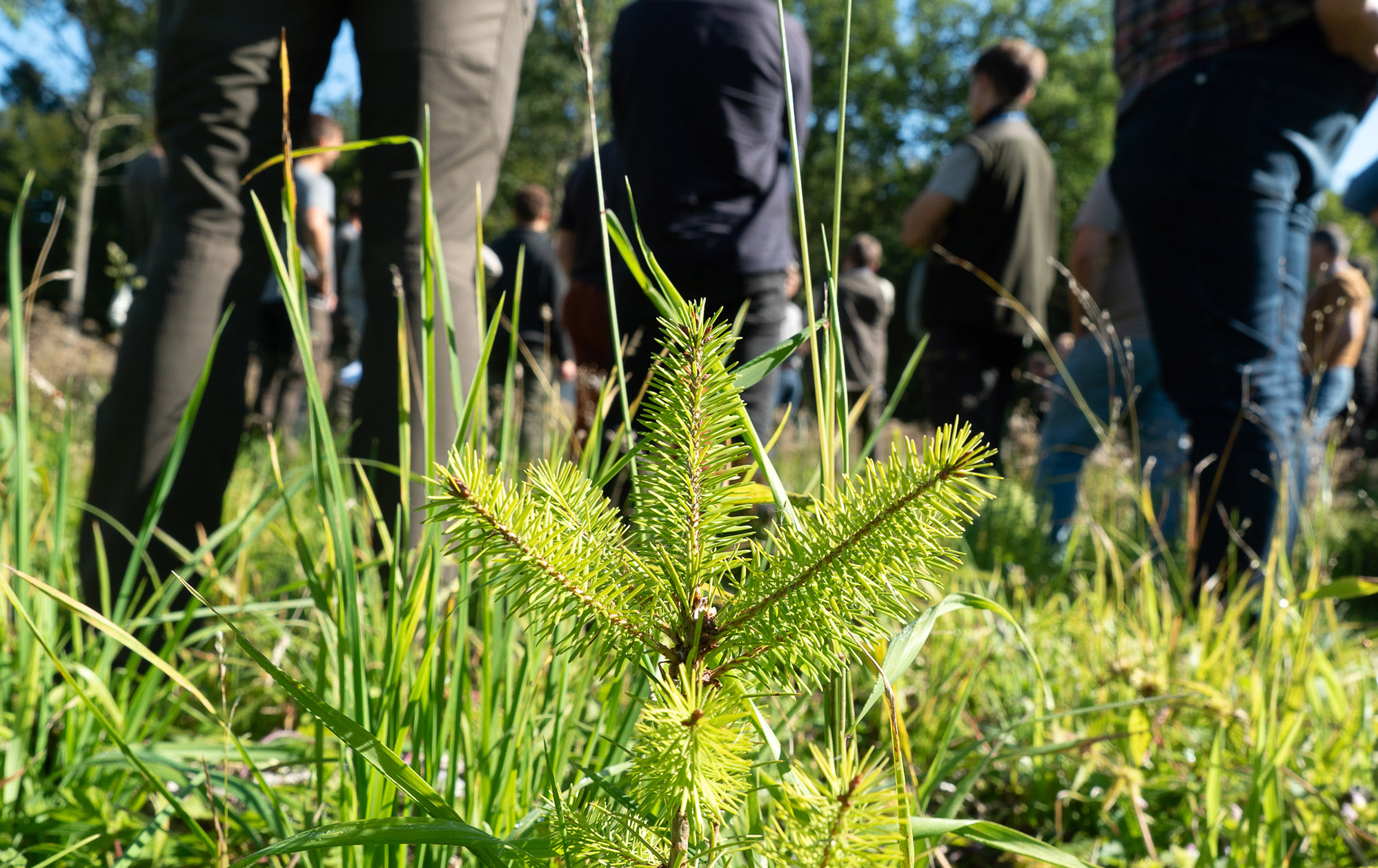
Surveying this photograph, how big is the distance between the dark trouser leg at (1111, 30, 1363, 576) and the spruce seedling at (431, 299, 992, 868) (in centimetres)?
174

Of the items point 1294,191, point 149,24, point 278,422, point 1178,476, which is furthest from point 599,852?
point 149,24

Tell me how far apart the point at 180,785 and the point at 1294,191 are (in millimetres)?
2392

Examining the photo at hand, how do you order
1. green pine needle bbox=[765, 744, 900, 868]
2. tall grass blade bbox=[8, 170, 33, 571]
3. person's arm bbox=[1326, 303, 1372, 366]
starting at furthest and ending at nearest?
person's arm bbox=[1326, 303, 1372, 366]
tall grass blade bbox=[8, 170, 33, 571]
green pine needle bbox=[765, 744, 900, 868]

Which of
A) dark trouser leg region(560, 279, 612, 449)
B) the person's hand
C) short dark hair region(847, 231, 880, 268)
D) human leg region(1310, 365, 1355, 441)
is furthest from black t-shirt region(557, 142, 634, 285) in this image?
human leg region(1310, 365, 1355, 441)

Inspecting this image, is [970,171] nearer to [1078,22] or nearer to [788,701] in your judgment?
[788,701]

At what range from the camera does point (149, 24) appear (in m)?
19.7

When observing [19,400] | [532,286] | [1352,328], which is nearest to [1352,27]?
[19,400]

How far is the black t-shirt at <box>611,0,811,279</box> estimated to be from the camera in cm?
213

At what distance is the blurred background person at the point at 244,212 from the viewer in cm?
125

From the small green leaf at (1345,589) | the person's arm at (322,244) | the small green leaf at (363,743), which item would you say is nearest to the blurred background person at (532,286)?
the person's arm at (322,244)

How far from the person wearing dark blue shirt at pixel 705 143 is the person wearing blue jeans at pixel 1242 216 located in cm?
93

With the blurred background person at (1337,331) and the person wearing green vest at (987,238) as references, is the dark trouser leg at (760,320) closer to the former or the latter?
the person wearing green vest at (987,238)

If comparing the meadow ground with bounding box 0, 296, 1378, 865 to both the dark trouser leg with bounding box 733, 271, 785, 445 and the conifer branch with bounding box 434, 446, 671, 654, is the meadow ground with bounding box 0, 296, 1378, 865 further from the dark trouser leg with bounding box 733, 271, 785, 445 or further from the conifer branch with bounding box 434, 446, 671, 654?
the dark trouser leg with bounding box 733, 271, 785, 445

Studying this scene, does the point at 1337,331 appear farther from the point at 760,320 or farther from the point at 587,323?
the point at 587,323
